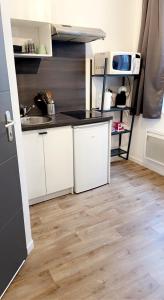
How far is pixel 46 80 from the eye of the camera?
2611 mm

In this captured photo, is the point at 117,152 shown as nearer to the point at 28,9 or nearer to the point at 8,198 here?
the point at 28,9

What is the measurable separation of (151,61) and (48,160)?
1.78m

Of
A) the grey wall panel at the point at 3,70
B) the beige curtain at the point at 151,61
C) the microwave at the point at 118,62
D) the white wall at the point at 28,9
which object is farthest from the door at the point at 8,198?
the beige curtain at the point at 151,61

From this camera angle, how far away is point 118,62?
269cm

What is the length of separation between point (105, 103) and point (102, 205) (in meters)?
1.34

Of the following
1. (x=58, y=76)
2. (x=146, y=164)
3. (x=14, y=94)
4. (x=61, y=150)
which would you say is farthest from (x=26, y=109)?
(x=146, y=164)

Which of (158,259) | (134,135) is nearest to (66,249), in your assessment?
(158,259)

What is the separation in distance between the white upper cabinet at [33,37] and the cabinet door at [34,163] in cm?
83

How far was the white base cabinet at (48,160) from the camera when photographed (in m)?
2.12

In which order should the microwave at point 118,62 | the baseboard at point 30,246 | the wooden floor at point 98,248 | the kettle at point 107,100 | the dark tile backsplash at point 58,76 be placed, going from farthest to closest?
the kettle at point 107,100
the microwave at point 118,62
the dark tile backsplash at point 58,76
the baseboard at point 30,246
the wooden floor at point 98,248

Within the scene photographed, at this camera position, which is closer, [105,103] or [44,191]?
[44,191]

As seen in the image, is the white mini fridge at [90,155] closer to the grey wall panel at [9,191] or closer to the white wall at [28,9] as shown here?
the grey wall panel at [9,191]

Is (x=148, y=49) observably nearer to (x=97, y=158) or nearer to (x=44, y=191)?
(x=97, y=158)

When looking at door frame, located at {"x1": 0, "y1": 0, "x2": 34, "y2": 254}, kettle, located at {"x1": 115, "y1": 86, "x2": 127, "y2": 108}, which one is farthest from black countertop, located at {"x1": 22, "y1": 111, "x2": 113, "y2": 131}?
kettle, located at {"x1": 115, "y1": 86, "x2": 127, "y2": 108}
